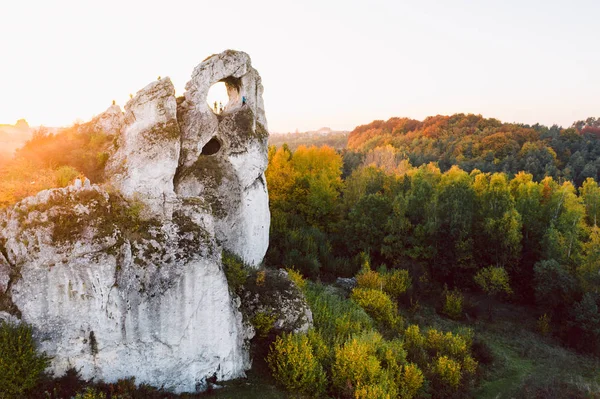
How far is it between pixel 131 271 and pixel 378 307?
1375 cm

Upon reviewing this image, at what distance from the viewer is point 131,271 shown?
37.7 feet

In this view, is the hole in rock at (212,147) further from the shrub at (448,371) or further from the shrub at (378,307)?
the shrub at (448,371)

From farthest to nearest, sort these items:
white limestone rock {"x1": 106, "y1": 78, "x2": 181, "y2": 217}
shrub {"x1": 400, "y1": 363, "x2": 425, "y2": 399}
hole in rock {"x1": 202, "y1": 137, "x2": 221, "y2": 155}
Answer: hole in rock {"x1": 202, "y1": 137, "x2": 221, "y2": 155}
shrub {"x1": 400, "y1": 363, "x2": 425, "y2": 399}
white limestone rock {"x1": 106, "y1": 78, "x2": 181, "y2": 217}

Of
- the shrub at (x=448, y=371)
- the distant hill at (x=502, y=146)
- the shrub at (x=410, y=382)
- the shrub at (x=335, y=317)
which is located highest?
the distant hill at (x=502, y=146)

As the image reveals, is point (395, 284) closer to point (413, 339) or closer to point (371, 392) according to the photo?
point (413, 339)

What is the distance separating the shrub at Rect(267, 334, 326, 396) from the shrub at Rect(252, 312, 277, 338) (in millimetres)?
625

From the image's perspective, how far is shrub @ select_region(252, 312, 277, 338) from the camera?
14.4 meters

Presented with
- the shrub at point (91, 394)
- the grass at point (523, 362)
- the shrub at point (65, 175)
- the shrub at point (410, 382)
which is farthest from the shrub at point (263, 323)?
the grass at point (523, 362)

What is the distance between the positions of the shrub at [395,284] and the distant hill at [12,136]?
20.5 meters

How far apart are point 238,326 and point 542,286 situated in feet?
69.0

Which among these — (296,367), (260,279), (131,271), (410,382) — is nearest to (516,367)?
(410,382)

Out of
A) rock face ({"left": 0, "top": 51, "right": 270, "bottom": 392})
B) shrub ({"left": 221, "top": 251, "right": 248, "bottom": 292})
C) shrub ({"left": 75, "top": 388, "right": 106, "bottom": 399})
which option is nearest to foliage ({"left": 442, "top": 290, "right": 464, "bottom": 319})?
shrub ({"left": 221, "top": 251, "right": 248, "bottom": 292})

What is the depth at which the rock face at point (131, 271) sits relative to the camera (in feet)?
35.3

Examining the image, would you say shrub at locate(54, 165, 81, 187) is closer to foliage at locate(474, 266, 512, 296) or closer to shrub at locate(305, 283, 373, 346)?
shrub at locate(305, 283, 373, 346)
